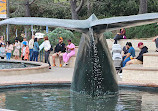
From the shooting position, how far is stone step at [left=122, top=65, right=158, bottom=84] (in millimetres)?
12255

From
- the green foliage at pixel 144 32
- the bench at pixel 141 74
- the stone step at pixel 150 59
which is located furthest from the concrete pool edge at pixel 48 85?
the green foliage at pixel 144 32

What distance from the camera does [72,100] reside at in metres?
8.67

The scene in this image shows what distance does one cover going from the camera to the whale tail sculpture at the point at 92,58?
7.76m

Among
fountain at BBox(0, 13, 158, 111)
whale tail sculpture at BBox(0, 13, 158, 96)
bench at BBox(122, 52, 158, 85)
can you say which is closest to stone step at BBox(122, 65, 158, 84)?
bench at BBox(122, 52, 158, 85)

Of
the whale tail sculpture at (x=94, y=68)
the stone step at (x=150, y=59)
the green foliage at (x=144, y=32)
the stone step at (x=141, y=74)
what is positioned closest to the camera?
the whale tail sculpture at (x=94, y=68)

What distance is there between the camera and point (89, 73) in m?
8.51

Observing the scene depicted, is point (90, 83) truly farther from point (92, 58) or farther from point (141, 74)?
point (141, 74)

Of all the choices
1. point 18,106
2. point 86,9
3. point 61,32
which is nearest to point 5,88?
point 18,106

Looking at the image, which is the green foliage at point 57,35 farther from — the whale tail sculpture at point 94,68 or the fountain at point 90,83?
the whale tail sculpture at point 94,68

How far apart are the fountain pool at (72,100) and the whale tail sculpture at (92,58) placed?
0.80ft

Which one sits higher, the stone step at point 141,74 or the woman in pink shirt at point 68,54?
the woman in pink shirt at point 68,54

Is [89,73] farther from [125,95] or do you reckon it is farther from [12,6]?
[12,6]

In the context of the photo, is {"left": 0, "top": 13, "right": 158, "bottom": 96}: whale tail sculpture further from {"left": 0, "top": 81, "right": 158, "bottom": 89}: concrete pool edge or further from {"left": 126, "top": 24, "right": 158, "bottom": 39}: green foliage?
{"left": 126, "top": 24, "right": 158, "bottom": 39}: green foliage

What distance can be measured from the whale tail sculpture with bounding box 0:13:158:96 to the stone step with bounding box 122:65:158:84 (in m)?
3.60
